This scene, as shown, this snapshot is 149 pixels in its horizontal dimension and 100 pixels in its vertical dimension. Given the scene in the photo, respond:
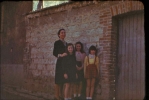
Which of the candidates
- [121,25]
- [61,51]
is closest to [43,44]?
[61,51]

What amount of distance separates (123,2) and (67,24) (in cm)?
192

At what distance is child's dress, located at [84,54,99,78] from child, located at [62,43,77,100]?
0.39 metres

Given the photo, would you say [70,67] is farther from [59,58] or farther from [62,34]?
[62,34]

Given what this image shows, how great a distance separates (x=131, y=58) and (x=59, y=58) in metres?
2.15

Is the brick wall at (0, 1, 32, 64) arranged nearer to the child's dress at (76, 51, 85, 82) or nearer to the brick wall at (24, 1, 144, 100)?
the brick wall at (24, 1, 144, 100)

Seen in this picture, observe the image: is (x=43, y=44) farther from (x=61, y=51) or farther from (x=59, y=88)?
(x=59, y=88)

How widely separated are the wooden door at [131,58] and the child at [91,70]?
1.83 feet

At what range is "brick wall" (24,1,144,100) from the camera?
18.3ft

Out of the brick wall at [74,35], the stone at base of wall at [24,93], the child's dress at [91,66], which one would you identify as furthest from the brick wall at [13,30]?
the child's dress at [91,66]

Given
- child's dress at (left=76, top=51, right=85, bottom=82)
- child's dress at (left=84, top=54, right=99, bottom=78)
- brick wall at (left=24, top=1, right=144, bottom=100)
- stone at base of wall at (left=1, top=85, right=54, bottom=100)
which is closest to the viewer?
brick wall at (left=24, top=1, right=144, bottom=100)

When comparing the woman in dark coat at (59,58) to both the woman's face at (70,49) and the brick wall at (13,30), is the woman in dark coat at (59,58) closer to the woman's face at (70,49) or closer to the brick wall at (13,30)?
the woman's face at (70,49)

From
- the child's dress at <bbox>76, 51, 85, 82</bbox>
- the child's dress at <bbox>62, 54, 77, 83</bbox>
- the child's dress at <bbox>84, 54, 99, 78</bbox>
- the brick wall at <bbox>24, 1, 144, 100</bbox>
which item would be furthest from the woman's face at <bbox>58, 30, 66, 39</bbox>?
the child's dress at <bbox>84, 54, 99, 78</bbox>

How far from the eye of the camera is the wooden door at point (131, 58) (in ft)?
16.9

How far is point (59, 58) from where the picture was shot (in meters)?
6.68
